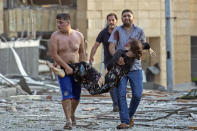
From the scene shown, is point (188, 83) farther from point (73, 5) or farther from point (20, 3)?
point (20, 3)

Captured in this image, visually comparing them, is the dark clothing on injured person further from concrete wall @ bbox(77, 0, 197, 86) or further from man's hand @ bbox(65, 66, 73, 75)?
concrete wall @ bbox(77, 0, 197, 86)

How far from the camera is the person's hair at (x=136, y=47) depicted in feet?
33.3

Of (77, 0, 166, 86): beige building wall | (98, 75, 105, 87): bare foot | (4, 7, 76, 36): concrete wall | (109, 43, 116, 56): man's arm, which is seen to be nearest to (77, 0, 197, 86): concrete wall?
(77, 0, 166, 86): beige building wall

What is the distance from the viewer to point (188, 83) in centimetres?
3541

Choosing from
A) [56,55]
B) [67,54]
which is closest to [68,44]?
[67,54]

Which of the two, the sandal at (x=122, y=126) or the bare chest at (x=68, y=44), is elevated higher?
the bare chest at (x=68, y=44)

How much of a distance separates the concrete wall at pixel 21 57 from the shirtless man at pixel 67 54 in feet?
55.3

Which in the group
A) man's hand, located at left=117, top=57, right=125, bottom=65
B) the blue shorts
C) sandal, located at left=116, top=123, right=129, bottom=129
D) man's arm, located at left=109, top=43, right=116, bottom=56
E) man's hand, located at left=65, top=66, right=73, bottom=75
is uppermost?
man's arm, located at left=109, top=43, right=116, bottom=56

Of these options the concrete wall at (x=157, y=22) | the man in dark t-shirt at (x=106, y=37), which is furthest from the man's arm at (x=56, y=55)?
the concrete wall at (x=157, y=22)

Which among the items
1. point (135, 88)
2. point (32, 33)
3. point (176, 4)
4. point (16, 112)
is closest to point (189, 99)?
point (16, 112)

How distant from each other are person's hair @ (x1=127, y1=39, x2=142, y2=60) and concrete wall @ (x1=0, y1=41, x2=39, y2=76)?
1739 cm

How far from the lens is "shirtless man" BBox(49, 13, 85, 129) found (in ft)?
33.8

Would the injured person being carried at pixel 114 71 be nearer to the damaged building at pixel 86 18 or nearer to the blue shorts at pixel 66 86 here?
the blue shorts at pixel 66 86

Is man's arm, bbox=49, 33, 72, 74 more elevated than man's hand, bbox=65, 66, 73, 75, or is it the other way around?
man's arm, bbox=49, 33, 72, 74
